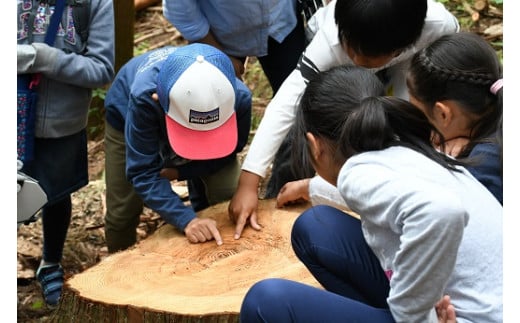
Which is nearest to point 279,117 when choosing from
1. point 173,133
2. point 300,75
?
point 300,75

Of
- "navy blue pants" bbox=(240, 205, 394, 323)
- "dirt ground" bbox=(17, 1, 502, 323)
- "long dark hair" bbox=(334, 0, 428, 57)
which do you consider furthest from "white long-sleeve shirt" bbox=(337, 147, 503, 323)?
"dirt ground" bbox=(17, 1, 502, 323)

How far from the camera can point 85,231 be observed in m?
3.93

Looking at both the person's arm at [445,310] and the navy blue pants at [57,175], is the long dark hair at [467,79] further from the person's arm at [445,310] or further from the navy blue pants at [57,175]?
the navy blue pants at [57,175]

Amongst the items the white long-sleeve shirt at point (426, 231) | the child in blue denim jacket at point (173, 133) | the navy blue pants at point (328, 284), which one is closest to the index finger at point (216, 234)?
the child in blue denim jacket at point (173, 133)

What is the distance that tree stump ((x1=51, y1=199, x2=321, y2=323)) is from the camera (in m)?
2.31

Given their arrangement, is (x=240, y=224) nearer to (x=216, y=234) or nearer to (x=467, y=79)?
(x=216, y=234)

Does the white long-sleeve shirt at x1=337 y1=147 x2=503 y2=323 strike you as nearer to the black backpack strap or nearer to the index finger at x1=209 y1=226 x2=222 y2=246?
the index finger at x1=209 y1=226 x2=222 y2=246

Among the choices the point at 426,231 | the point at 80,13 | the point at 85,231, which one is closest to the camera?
the point at 426,231

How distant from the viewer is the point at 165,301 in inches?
92.3

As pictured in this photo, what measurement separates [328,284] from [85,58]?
1.35 metres

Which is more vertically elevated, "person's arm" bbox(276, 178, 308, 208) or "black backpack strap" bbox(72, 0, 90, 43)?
"black backpack strap" bbox(72, 0, 90, 43)

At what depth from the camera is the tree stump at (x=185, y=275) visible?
231 centimetres

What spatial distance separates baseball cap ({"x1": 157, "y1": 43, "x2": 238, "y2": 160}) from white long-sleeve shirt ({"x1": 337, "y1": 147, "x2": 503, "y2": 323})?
2.74 ft

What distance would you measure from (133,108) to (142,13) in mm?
3240
